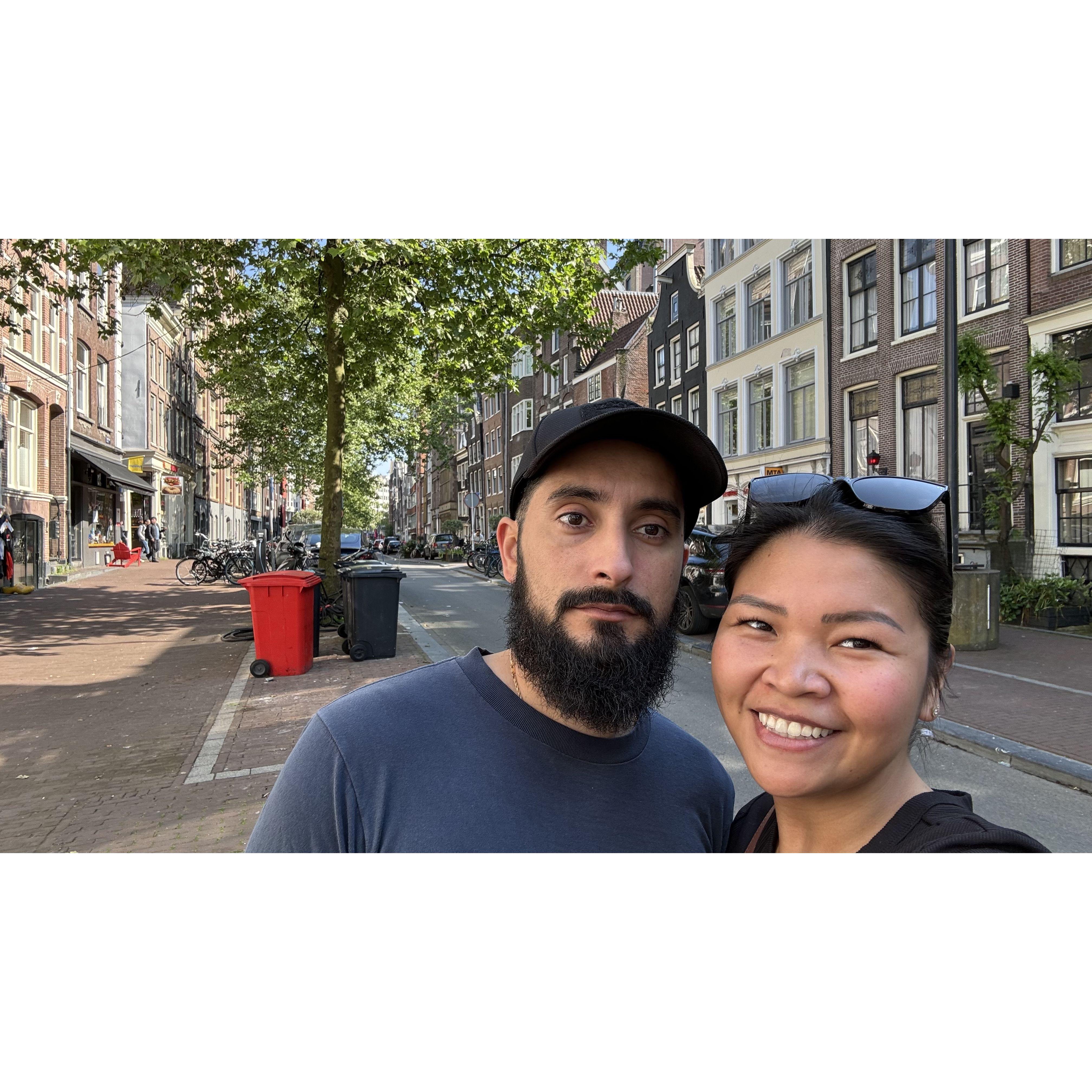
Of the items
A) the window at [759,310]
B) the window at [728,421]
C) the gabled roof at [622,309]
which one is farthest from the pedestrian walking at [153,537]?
the window at [759,310]

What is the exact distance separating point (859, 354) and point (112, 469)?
23.5 metres

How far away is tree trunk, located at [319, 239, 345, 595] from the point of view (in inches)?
457

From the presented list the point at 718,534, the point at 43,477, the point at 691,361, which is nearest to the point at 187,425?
the point at 43,477

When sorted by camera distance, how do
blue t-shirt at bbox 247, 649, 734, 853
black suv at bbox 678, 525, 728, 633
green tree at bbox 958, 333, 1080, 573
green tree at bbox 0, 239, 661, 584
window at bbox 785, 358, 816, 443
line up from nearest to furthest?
blue t-shirt at bbox 247, 649, 734, 853 < green tree at bbox 0, 239, 661, 584 < black suv at bbox 678, 525, 728, 633 < green tree at bbox 958, 333, 1080, 573 < window at bbox 785, 358, 816, 443

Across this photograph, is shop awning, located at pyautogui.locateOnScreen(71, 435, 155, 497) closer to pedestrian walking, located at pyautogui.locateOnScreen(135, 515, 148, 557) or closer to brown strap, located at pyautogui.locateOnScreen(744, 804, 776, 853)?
pedestrian walking, located at pyautogui.locateOnScreen(135, 515, 148, 557)

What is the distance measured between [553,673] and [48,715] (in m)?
7.60

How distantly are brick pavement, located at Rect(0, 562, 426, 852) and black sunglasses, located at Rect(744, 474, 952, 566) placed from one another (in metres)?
3.76

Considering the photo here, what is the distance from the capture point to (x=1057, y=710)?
767 centimetres

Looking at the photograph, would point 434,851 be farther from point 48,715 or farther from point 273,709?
point 48,715

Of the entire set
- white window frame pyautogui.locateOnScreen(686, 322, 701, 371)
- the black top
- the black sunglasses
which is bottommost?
the black top

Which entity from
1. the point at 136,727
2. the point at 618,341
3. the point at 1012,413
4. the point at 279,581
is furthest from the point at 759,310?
the point at 136,727

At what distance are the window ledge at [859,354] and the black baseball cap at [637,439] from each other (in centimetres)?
2006

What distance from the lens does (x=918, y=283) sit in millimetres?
18250

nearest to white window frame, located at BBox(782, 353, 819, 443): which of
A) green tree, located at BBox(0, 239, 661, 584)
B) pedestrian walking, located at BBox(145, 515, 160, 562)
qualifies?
green tree, located at BBox(0, 239, 661, 584)
